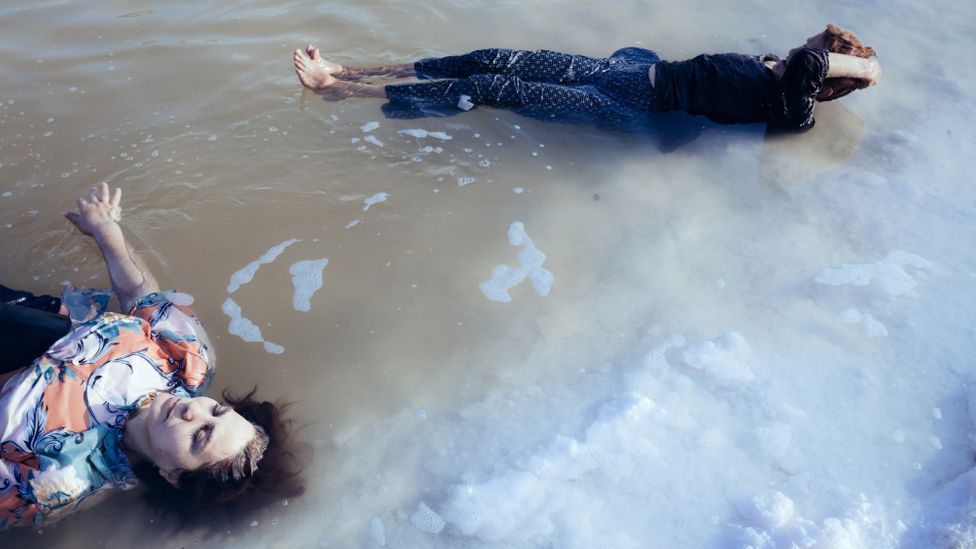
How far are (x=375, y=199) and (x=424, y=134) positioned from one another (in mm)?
728

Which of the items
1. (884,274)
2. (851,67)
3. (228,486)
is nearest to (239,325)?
(228,486)

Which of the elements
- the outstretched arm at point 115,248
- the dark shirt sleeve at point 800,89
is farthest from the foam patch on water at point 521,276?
the dark shirt sleeve at point 800,89

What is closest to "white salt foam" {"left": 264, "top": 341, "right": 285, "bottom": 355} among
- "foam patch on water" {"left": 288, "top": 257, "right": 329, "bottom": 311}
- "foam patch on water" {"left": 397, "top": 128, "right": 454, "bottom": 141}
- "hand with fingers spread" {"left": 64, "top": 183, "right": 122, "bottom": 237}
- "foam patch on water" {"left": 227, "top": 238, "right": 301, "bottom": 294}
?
"foam patch on water" {"left": 288, "top": 257, "right": 329, "bottom": 311}

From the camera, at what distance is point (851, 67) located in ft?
14.2

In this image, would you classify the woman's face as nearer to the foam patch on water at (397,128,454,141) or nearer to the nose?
the nose

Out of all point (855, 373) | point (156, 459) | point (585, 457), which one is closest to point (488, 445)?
point (585, 457)

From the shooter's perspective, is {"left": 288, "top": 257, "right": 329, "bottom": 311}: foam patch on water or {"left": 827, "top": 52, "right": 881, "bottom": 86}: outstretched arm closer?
{"left": 288, "top": 257, "right": 329, "bottom": 311}: foam patch on water

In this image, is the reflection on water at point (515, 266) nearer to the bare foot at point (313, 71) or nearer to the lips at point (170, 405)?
the bare foot at point (313, 71)

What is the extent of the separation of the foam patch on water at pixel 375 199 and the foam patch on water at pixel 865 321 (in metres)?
2.65

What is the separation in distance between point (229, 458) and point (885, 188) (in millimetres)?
4114

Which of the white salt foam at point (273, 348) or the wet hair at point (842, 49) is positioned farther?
the wet hair at point (842, 49)

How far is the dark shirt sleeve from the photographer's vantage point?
418 centimetres

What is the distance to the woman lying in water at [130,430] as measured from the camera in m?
2.70

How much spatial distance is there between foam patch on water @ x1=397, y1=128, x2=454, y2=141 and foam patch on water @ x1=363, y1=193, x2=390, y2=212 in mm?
637
